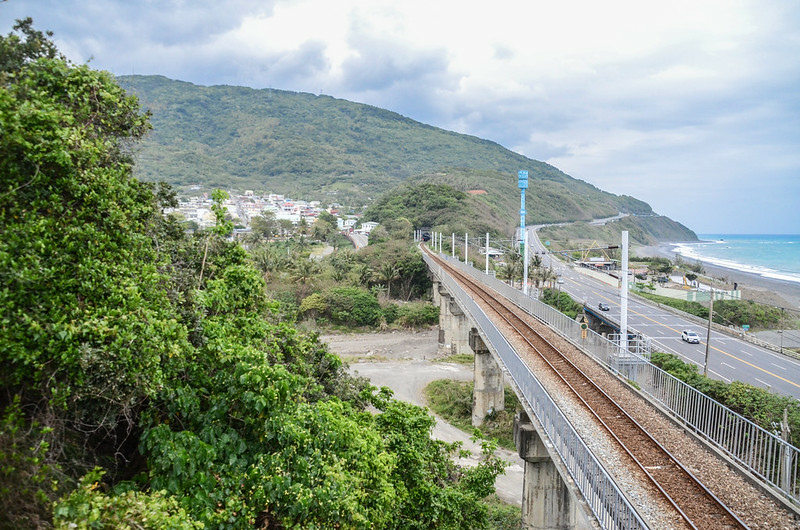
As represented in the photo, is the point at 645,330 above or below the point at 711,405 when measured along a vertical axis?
below


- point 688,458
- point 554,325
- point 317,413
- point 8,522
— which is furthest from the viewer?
point 554,325

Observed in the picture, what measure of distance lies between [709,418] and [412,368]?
1041 inches

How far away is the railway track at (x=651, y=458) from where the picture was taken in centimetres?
775

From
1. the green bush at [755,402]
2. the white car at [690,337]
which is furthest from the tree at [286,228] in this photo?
the green bush at [755,402]

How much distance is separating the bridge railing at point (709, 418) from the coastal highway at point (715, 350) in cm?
1201

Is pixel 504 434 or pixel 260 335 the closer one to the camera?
pixel 260 335

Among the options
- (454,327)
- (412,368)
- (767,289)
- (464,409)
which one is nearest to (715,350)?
(454,327)

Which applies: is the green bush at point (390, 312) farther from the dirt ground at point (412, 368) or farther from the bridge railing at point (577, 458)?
the bridge railing at point (577, 458)

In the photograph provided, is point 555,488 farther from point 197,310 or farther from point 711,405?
point 197,310

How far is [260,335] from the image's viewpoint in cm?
811

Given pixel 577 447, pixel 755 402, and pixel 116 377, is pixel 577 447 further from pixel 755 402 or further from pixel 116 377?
pixel 755 402

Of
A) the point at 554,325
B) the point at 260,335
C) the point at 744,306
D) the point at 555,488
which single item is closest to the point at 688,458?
the point at 555,488

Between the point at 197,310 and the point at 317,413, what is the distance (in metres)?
2.43

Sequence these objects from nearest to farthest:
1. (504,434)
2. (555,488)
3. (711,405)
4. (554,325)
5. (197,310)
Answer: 1. (197,310)
2. (711,405)
3. (555,488)
4. (554,325)
5. (504,434)
